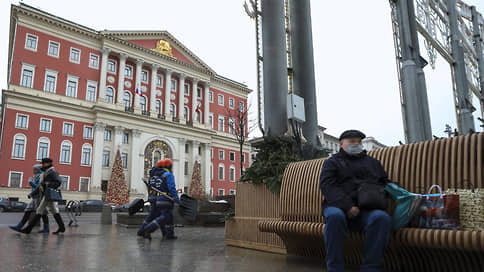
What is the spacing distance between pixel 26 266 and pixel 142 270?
1317 mm

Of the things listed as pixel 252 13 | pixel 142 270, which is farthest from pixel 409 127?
pixel 142 270

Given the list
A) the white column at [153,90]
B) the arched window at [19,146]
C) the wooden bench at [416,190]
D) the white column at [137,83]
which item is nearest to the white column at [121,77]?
the white column at [137,83]

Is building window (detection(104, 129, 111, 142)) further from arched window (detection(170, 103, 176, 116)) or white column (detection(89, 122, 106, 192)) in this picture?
arched window (detection(170, 103, 176, 116))

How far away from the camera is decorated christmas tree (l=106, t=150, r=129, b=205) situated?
3781 centimetres

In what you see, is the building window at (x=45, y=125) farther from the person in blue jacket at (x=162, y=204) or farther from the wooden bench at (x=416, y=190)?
the wooden bench at (x=416, y=190)

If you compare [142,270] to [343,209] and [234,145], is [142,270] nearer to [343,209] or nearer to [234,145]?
[343,209]

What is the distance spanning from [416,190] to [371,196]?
61cm

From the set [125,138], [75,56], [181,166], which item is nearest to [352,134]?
[125,138]

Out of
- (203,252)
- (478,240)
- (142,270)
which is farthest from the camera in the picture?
(203,252)

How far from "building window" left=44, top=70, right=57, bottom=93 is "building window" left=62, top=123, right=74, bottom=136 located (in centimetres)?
413

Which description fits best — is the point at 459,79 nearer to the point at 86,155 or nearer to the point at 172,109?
the point at 86,155

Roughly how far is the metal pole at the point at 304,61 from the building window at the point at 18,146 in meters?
36.2

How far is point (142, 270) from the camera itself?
3.61 m

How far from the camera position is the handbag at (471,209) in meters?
2.67
